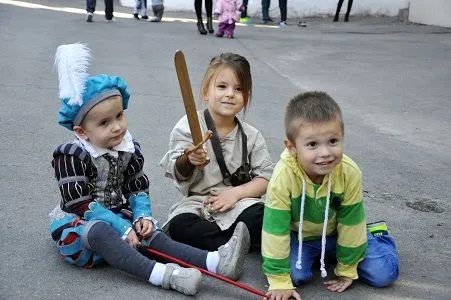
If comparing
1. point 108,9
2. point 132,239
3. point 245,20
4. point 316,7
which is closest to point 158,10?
point 108,9

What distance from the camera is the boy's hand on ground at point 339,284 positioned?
297cm

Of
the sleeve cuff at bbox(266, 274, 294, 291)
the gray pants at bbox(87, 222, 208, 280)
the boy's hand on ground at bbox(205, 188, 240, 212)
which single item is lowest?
the sleeve cuff at bbox(266, 274, 294, 291)

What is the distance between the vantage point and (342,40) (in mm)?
12430

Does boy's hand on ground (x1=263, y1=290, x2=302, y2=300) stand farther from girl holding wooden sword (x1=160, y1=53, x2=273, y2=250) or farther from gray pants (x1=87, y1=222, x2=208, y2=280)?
gray pants (x1=87, y1=222, x2=208, y2=280)

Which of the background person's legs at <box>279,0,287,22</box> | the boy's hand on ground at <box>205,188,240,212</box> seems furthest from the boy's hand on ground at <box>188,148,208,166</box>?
the background person's legs at <box>279,0,287,22</box>

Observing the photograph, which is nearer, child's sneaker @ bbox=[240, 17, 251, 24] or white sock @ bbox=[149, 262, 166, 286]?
white sock @ bbox=[149, 262, 166, 286]

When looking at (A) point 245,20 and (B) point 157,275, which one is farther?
(A) point 245,20

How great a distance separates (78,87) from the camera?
117 inches

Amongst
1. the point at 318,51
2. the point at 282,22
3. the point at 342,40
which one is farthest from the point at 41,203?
the point at 282,22

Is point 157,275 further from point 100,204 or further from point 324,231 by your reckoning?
point 324,231

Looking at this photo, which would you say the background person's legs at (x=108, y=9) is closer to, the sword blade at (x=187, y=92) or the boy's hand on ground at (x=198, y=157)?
the boy's hand on ground at (x=198, y=157)

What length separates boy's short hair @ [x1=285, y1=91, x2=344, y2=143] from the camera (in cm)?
277

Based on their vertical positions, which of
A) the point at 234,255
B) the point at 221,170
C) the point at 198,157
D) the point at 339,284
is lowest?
the point at 339,284

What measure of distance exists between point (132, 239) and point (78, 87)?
71cm
